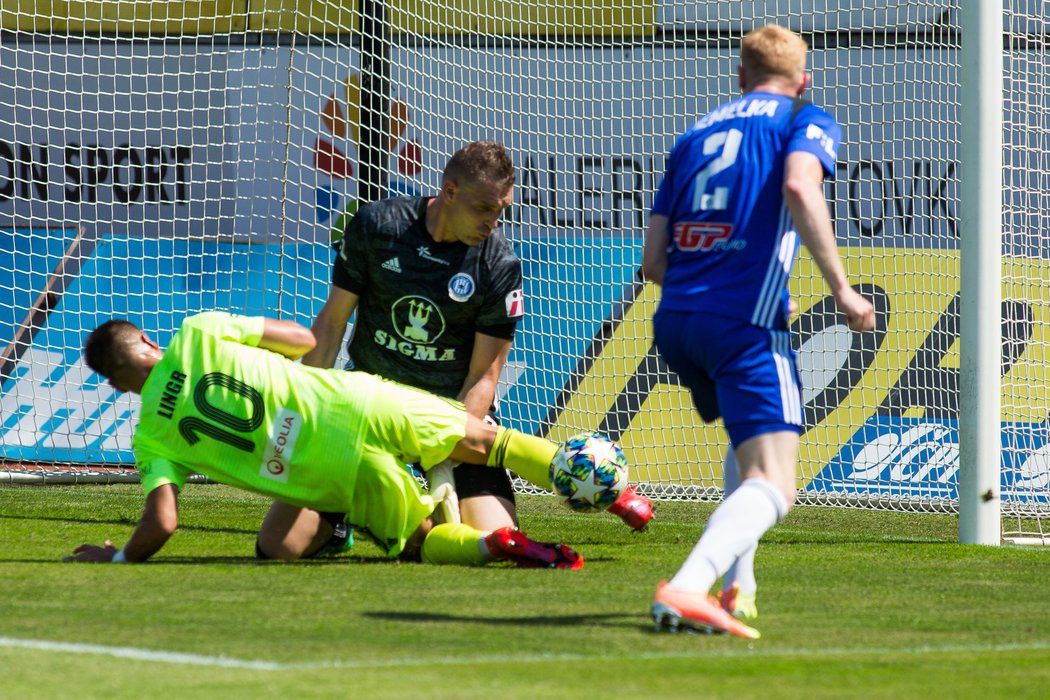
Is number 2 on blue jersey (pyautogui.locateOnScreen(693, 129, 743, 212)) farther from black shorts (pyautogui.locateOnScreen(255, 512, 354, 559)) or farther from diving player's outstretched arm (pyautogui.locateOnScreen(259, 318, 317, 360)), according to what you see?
black shorts (pyautogui.locateOnScreen(255, 512, 354, 559))

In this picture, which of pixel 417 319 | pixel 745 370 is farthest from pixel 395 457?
pixel 745 370

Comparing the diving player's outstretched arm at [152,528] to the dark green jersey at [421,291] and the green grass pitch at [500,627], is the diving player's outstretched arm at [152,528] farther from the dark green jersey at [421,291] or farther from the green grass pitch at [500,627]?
the dark green jersey at [421,291]

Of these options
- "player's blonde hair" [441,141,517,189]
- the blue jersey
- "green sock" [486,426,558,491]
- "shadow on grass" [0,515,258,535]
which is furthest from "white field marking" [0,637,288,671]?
"shadow on grass" [0,515,258,535]

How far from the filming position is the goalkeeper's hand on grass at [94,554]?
5.70m

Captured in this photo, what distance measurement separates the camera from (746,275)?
4.37m

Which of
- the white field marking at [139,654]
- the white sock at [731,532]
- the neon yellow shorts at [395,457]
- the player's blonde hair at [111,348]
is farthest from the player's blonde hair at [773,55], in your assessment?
the player's blonde hair at [111,348]

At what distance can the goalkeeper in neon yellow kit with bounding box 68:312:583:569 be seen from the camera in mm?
5566

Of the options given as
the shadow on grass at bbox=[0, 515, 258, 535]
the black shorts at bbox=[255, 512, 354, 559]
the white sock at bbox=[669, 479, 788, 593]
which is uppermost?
the white sock at bbox=[669, 479, 788, 593]

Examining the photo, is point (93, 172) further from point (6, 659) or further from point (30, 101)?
point (6, 659)

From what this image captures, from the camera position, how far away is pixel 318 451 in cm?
564

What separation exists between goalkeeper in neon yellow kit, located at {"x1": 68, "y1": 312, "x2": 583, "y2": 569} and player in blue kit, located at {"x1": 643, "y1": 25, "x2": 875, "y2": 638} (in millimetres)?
1492

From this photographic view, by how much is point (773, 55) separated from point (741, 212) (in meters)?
0.54

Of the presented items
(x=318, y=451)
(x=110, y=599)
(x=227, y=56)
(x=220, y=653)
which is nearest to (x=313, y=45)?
(x=227, y=56)

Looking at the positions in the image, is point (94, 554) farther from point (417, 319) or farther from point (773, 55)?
point (773, 55)
